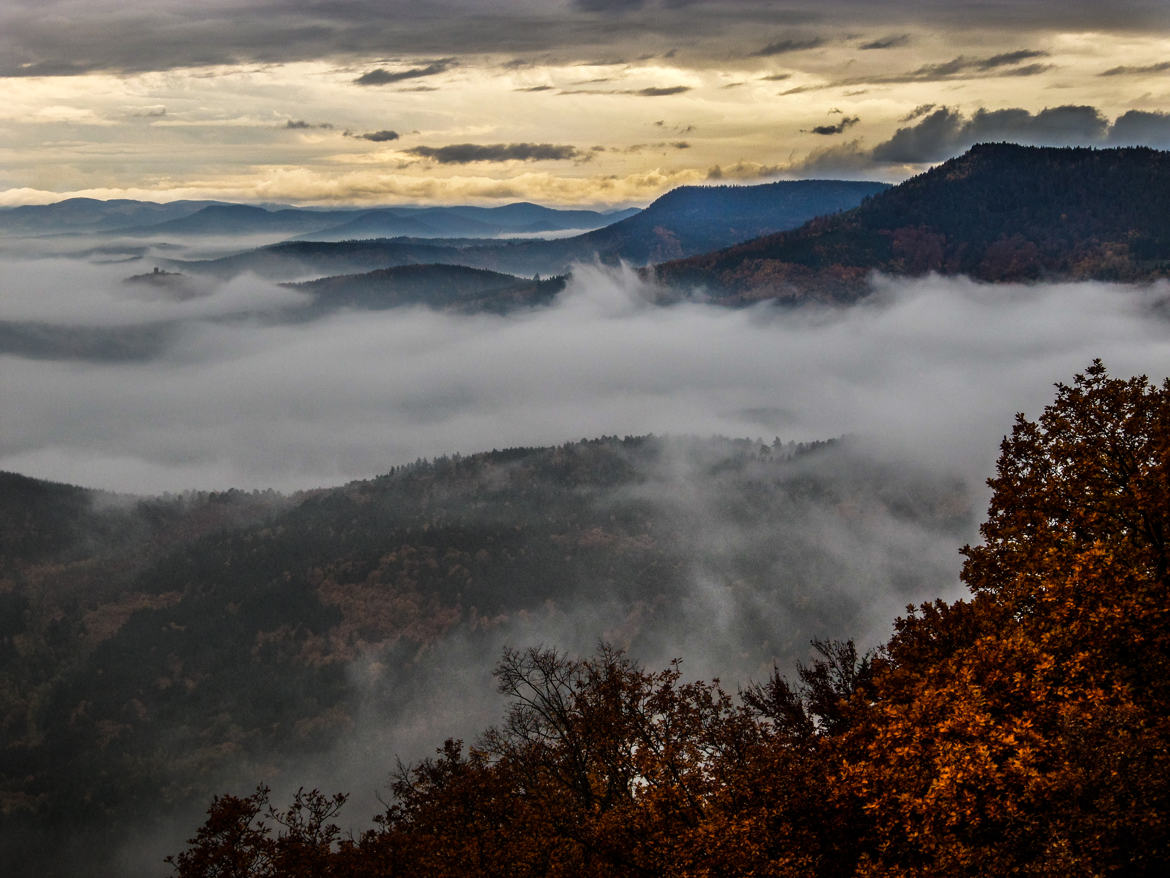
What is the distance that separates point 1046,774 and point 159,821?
712 feet

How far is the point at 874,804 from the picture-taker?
23.3 metres

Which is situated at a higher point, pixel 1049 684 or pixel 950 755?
pixel 1049 684

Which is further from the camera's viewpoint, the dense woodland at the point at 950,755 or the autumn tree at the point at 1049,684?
the dense woodland at the point at 950,755

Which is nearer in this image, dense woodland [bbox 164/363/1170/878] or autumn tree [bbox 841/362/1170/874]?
autumn tree [bbox 841/362/1170/874]

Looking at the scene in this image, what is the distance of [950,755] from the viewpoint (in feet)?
75.4

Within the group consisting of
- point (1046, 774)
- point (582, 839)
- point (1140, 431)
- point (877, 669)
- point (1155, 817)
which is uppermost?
point (1140, 431)

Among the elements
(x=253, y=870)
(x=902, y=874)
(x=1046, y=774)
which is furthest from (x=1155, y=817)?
(x=253, y=870)

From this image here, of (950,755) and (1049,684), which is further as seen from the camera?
(1049,684)

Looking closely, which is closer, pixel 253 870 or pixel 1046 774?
pixel 1046 774

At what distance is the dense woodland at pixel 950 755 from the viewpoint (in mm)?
A: 21781

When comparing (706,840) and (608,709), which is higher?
(608,709)

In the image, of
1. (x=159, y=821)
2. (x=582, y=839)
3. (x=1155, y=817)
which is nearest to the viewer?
(x=1155, y=817)

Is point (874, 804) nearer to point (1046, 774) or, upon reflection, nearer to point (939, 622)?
point (1046, 774)

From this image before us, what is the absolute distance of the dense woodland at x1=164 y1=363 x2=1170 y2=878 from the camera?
Answer: 858 inches
